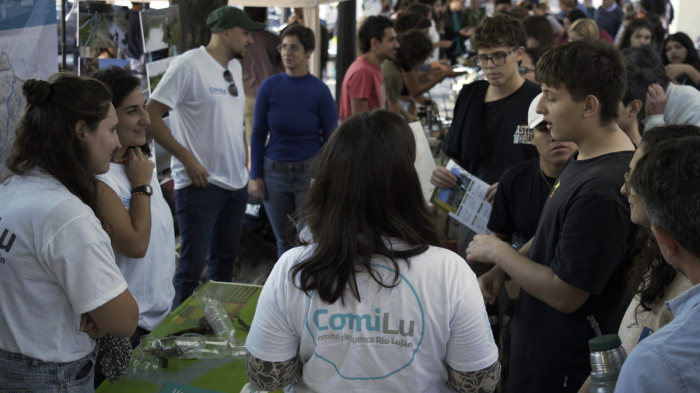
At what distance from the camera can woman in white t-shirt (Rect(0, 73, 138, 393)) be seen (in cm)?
140

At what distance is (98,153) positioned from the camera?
5.32ft

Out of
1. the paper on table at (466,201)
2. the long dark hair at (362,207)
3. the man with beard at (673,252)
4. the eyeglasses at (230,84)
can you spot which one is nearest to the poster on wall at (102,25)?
the eyeglasses at (230,84)

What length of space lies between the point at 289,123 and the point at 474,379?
8.73 ft

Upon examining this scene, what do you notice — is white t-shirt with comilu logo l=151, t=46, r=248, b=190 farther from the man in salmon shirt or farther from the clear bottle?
the clear bottle

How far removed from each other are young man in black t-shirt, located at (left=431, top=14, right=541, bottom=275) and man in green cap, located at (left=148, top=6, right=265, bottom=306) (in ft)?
4.06

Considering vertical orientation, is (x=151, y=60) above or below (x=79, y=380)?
above

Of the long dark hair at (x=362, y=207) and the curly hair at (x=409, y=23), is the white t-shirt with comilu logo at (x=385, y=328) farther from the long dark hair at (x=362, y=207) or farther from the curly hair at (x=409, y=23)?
the curly hair at (x=409, y=23)

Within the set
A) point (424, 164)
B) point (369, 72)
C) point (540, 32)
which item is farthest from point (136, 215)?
point (540, 32)

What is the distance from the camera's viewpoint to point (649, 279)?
4.55ft

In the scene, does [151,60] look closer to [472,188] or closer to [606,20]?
[472,188]

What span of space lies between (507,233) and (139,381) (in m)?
1.52

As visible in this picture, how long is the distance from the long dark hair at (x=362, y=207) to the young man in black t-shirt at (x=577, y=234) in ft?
1.79

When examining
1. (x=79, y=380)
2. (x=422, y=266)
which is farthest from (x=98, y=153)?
(x=422, y=266)

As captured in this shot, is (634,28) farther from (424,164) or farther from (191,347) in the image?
(191,347)
